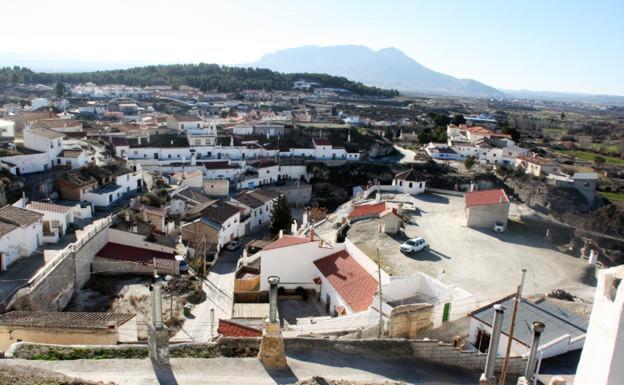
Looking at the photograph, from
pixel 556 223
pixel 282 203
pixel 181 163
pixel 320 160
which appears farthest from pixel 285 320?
pixel 320 160

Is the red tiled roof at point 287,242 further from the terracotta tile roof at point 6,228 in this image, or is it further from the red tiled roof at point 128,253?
the terracotta tile roof at point 6,228

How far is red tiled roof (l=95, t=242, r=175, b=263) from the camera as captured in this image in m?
Answer: 25.5

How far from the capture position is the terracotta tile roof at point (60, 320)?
14859 mm

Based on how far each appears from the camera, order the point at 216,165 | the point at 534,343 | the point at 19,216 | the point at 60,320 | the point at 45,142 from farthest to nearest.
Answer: the point at 216,165 → the point at 45,142 → the point at 19,216 → the point at 60,320 → the point at 534,343

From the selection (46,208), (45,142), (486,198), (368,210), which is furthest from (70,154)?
(486,198)

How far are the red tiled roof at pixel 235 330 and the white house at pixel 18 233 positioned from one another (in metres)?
12.2

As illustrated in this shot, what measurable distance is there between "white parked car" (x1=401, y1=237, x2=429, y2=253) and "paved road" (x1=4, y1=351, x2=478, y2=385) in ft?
38.9

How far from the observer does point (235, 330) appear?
14.8 meters

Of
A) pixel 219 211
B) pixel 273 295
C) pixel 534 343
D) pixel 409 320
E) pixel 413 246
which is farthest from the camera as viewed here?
pixel 219 211

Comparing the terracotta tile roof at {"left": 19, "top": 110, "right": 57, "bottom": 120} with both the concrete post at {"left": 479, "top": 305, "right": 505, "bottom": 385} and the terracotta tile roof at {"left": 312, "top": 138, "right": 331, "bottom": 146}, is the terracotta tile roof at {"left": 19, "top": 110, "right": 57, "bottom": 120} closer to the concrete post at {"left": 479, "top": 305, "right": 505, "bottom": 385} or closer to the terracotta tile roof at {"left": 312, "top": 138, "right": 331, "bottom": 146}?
the terracotta tile roof at {"left": 312, "top": 138, "right": 331, "bottom": 146}

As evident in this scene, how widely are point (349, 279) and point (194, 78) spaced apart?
11338cm

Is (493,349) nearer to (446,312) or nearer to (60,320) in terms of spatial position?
(446,312)

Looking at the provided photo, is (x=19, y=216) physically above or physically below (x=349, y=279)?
above

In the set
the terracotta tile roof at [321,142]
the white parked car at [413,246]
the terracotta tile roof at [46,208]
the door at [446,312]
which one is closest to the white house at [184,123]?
the terracotta tile roof at [321,142]
